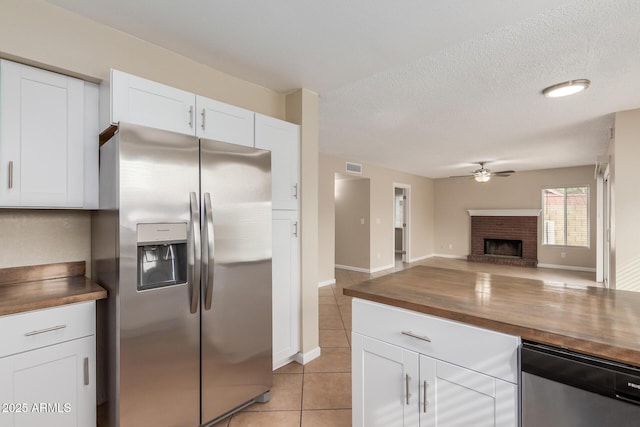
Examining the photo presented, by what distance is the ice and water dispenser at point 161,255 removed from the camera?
155cm

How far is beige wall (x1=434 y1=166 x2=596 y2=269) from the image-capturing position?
22.7 feet

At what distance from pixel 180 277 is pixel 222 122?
1.09 metres

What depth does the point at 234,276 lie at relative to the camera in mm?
1893

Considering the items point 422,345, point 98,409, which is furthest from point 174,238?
point 422,345

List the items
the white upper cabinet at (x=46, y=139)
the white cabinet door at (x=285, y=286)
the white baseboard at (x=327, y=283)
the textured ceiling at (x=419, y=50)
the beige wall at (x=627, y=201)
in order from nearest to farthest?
the white upper cabinet at (x=46, y=139) → the textured ceiling at (x=419, y=50) → the white cabinet door at (x=285, y=286) → the beige wall at (x=627, y=201) → the white baseboard at (x=327, y=283)

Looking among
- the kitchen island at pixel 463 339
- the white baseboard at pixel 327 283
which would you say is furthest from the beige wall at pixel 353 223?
the kitchen island at pixel 463 339

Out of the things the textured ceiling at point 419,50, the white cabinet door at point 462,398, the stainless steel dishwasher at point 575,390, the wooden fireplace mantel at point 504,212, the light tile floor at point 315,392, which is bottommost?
the light tile floor at point 315,392

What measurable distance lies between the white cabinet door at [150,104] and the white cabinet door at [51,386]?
1.21m

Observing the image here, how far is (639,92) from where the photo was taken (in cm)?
278

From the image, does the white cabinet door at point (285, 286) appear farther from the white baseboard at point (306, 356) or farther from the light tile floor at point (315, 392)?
the light tile floor at point (315, 392)

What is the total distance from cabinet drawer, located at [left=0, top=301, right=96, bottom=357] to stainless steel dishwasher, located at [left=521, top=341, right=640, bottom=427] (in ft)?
6.47

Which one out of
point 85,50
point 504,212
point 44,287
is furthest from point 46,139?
point 504,212

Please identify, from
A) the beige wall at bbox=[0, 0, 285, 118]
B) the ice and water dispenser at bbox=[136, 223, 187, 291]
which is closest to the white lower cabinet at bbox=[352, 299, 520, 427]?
the ice and water dispenser at bbox=[136, 223, 187, 291]

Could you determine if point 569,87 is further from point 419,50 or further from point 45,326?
point 45,326
